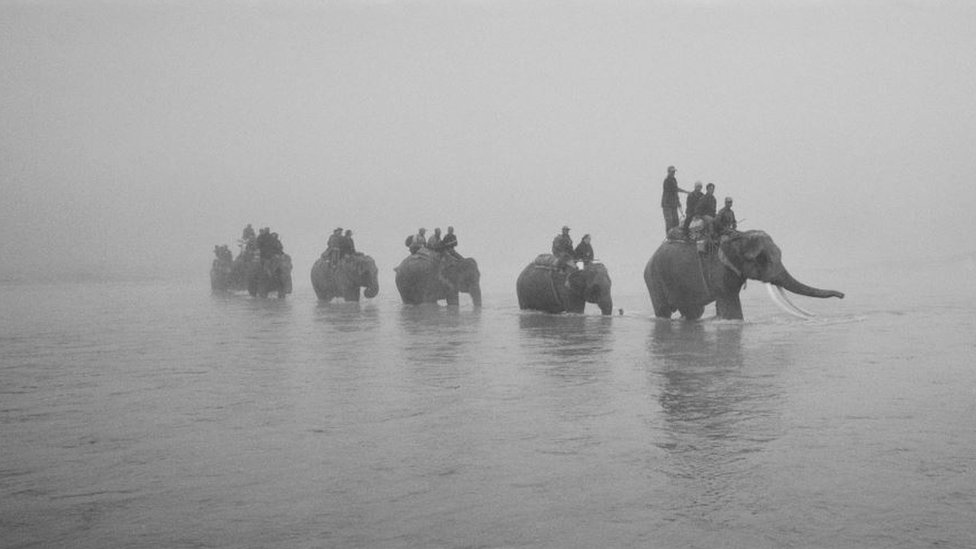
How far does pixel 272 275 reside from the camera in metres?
43.6

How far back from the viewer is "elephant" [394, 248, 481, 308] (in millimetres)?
33375

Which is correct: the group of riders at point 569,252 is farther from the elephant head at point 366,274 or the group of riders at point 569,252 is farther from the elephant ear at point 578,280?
the elephant head at point 366,274

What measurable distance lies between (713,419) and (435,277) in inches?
934

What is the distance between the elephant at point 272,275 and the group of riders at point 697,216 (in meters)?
21.0

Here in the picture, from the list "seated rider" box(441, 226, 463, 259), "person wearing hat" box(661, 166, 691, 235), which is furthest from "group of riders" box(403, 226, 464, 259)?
"person wearing hat" box(661, 166, 691, 235)

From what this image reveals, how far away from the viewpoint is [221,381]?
14.2m

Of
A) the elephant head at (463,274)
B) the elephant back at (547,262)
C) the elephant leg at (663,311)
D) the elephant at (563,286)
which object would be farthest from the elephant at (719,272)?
the elephant head at (463,274)

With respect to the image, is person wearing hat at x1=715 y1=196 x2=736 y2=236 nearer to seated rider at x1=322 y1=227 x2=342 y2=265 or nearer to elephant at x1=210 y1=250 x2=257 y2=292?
seated rider at x1=322 y1=227 x2=342 y2=265

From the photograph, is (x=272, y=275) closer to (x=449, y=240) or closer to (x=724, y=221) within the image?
(x=449, y=240)

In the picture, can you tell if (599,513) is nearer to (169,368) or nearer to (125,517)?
(125,517)

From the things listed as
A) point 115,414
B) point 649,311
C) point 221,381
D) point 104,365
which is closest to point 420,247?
point 649,311

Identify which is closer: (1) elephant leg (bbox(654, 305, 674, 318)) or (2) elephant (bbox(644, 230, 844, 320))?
(2) elephant (bbox(644, 230, 844, 320))

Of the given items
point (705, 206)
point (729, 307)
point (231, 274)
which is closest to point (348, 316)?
point (705, 206)

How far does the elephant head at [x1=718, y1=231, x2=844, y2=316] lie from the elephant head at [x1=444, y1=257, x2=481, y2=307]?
11330mm
